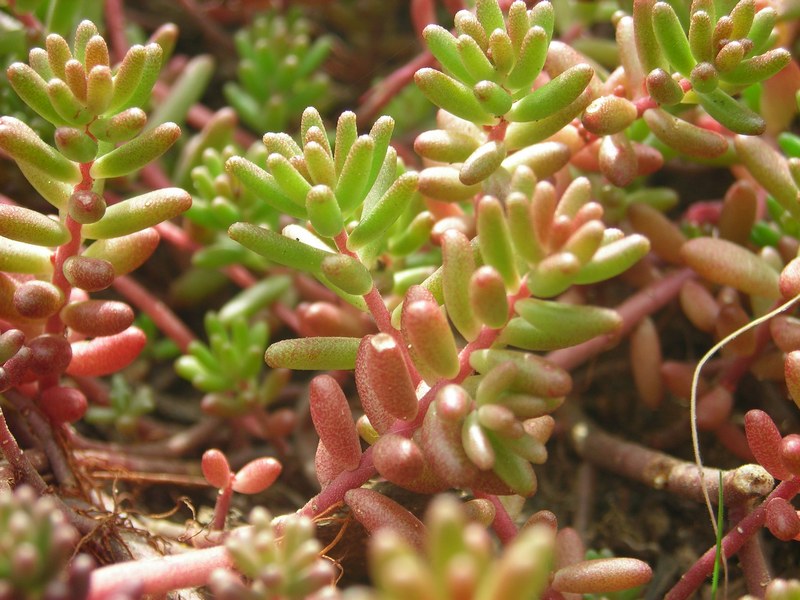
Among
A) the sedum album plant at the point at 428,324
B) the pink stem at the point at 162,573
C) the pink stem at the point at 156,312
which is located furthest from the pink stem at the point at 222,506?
the pink stem at the point at 156,312

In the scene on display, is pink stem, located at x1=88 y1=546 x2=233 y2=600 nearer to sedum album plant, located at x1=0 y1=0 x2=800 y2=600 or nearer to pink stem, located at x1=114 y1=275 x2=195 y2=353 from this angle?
sedum album plant, located at x1=0 y1=0 x2=800 y2=600

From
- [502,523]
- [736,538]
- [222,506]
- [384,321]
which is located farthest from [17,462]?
[736,538]

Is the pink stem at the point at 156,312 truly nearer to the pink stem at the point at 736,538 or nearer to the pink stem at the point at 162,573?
the pink stem at the point at 162,573

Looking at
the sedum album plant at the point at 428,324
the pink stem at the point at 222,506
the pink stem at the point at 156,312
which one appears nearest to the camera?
the sedum album plant at the point at 428,324

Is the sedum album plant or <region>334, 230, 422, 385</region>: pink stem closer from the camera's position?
the sedum album plant

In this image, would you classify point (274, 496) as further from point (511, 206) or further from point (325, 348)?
point (511, 206)

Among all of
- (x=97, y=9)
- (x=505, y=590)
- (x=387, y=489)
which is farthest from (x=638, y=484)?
(x=97, y=9)

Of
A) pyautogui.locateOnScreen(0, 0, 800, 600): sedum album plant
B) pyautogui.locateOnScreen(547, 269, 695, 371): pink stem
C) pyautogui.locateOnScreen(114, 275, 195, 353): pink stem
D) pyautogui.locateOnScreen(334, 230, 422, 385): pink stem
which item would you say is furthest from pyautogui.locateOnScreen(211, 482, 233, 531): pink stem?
pyautogui.locateOnScreen(547, 269, 695, 371): pink stem

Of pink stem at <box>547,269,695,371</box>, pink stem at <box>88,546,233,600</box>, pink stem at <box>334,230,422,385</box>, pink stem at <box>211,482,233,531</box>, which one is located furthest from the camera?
pink stem at <box>547,269,695,371</box>
